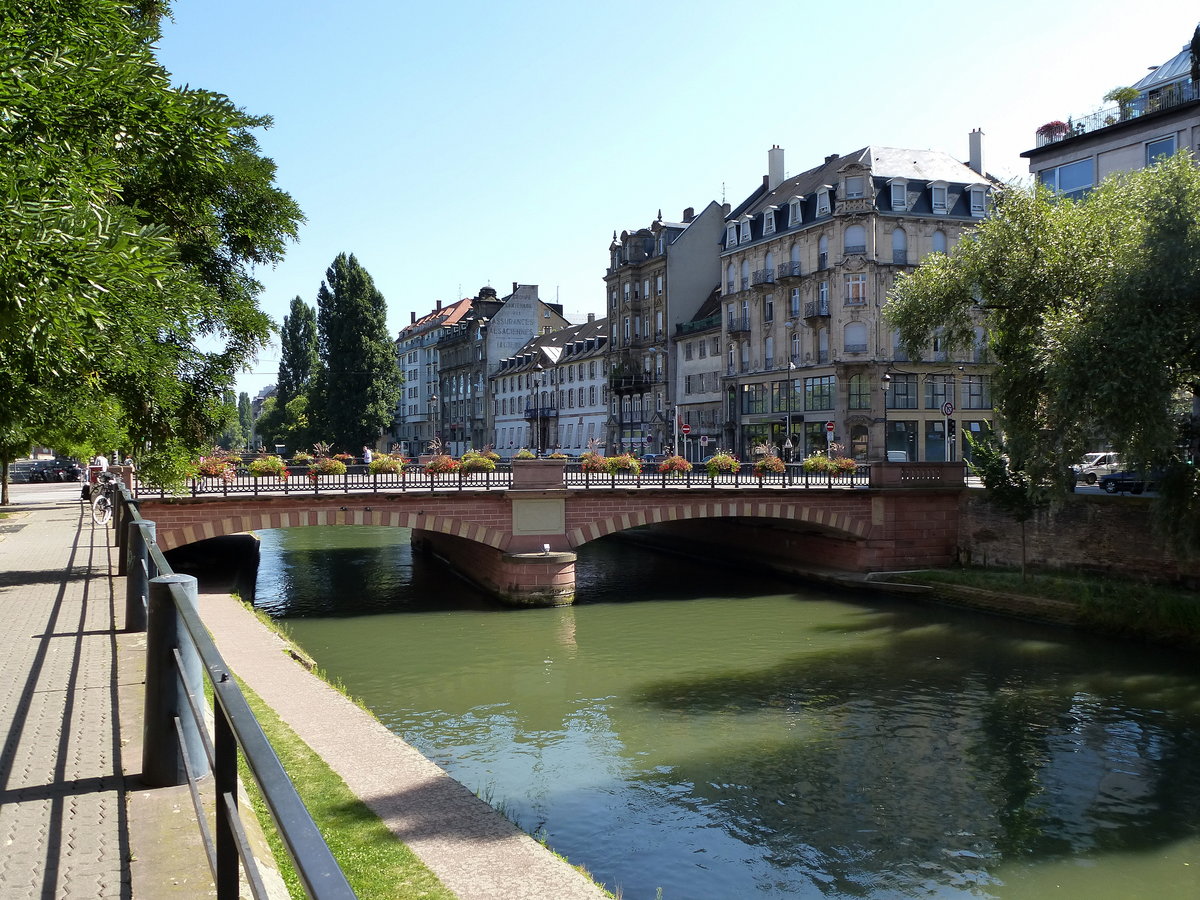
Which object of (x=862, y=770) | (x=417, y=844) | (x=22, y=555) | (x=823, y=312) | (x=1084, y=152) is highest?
(x=1084, y=152)

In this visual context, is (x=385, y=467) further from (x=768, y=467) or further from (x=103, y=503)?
(x=768, y=467)

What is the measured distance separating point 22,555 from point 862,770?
16708 millimetres

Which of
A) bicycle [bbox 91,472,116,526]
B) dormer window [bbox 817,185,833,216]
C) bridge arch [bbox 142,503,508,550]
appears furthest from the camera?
dormer window [bbox 817,185,833,216]

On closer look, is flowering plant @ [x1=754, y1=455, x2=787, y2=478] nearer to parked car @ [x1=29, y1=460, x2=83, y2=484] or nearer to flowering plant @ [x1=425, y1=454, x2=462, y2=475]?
flowering plant @ [x1=425, y1=454, x2=462, y2=475]

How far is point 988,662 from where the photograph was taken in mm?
22641

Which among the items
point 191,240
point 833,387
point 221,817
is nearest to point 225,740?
point 221,817

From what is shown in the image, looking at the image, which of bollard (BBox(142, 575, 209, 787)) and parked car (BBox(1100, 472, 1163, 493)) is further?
parked car (BBox(1100, 472, 1163, 493))

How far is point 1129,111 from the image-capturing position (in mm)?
39188

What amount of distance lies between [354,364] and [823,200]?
35.1 meters

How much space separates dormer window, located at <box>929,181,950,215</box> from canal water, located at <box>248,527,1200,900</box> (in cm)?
3196

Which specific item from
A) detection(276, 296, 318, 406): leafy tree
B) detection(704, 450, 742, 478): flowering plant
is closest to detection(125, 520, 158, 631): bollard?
detection(704, 450, 742, 478): flowering plant

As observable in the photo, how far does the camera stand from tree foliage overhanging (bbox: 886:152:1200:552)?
68.9 feet

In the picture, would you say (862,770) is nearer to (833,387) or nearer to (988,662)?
(988,662)

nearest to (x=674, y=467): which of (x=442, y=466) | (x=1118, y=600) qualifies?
(x=442, y=466)
